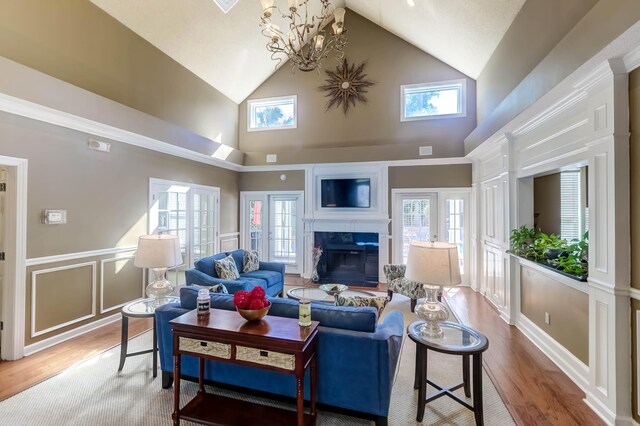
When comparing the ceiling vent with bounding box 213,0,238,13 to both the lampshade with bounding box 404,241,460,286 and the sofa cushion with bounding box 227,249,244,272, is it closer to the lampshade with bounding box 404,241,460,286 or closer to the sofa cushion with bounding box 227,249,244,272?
the sofa cushion with bounding box 227,249,244,272

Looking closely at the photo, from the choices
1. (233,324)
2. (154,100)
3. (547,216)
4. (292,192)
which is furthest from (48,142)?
(547,216)

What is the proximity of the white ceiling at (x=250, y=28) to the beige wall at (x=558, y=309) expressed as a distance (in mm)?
3442

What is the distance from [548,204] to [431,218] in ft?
6.95

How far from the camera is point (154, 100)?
493 cm

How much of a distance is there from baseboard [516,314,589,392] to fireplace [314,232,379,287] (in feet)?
9.67

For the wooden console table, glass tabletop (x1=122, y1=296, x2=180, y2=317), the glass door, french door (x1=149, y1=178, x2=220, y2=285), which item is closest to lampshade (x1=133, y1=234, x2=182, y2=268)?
glass tabletop (x1=122, y1=296, x2=180, y2=317)

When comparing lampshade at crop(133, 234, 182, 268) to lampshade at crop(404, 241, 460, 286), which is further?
lampshade at crop(133, 234, 182, 268)

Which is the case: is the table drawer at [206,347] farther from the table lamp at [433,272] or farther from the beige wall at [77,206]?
the beige wall at [77,206]

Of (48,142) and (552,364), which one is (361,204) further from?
(48,142)

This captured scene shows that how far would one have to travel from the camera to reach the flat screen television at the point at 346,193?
6.61 metres

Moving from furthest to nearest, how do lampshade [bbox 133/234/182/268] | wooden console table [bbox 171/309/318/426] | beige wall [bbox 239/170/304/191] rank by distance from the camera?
beige wall [bbox 239/170/304/191]
lampshade [bbox 133/234/182/268]
wooden console table [bbox 171/309/318/426]

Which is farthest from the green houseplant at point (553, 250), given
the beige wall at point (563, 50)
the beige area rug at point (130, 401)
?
the beige wall at point (563, 50)

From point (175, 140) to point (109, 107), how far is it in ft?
3.81

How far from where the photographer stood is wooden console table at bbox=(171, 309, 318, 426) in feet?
6.41
